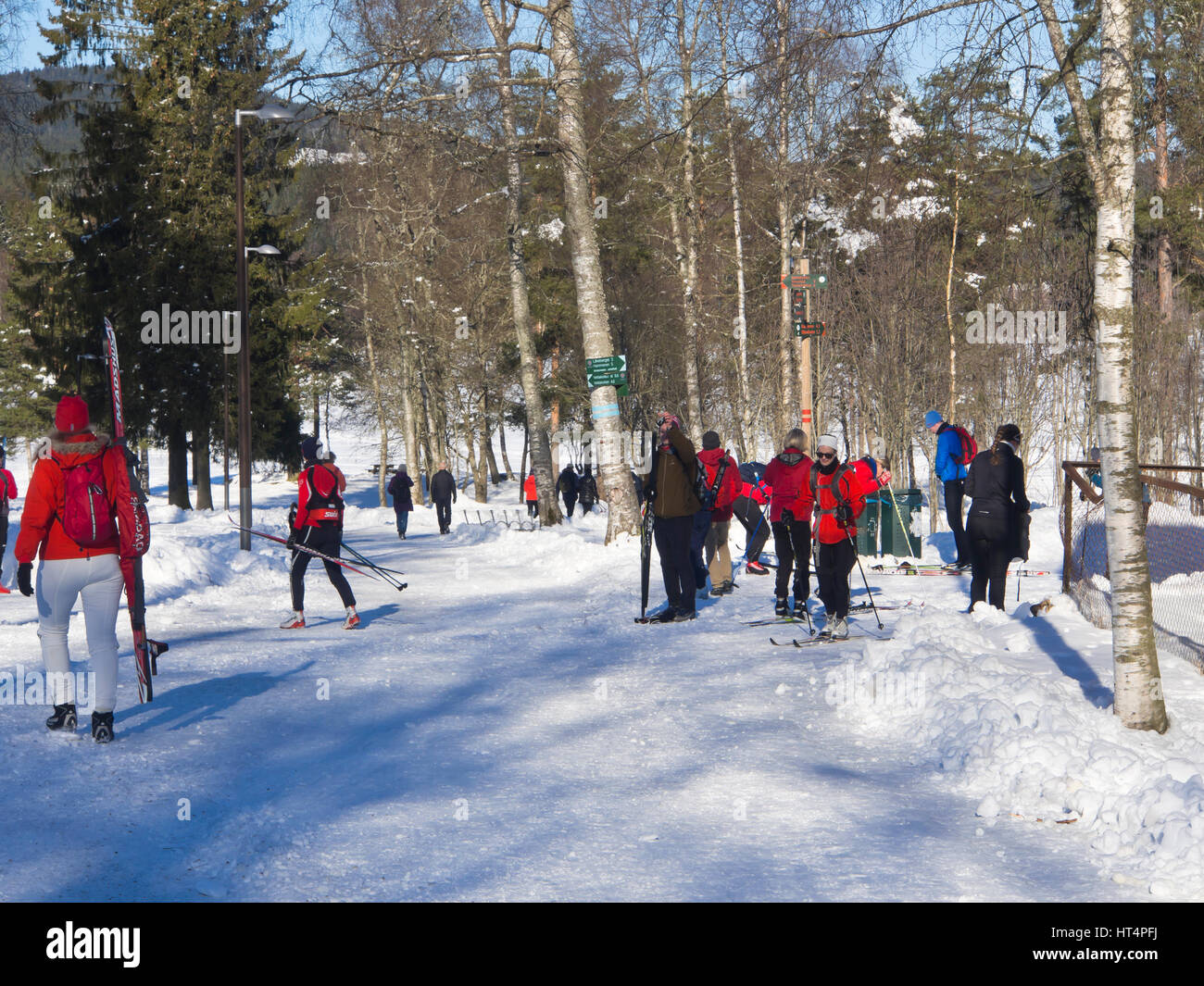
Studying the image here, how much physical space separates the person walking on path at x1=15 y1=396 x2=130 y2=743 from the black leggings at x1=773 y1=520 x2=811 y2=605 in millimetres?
5978

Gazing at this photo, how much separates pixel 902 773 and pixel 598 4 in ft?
57.4

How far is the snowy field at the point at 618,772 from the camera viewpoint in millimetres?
4664

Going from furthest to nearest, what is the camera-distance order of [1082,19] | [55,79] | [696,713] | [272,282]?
[272,282] < [55,79] < [696,713] < [1082,19]

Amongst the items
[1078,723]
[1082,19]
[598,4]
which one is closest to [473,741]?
[1078,723]

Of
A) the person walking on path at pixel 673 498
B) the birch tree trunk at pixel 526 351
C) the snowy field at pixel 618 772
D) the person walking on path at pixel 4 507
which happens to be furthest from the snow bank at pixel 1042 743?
the birch tree trunk at pixel 526 351

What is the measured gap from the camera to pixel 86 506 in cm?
658

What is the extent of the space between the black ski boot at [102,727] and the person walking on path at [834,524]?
5.66 metres

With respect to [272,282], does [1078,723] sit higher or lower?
lower

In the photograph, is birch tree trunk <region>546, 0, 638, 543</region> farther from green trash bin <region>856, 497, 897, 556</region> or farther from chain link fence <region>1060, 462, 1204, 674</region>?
Result: chain link fence <region>1060, 462, 1204, 674</region>

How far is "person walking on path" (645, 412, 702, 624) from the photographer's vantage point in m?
11.0

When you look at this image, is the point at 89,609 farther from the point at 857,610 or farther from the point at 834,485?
the point at 857,610

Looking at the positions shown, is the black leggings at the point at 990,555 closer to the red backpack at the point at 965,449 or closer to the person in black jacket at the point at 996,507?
the person in black jacket at the point at 996,507

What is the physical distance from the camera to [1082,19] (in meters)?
6.79
